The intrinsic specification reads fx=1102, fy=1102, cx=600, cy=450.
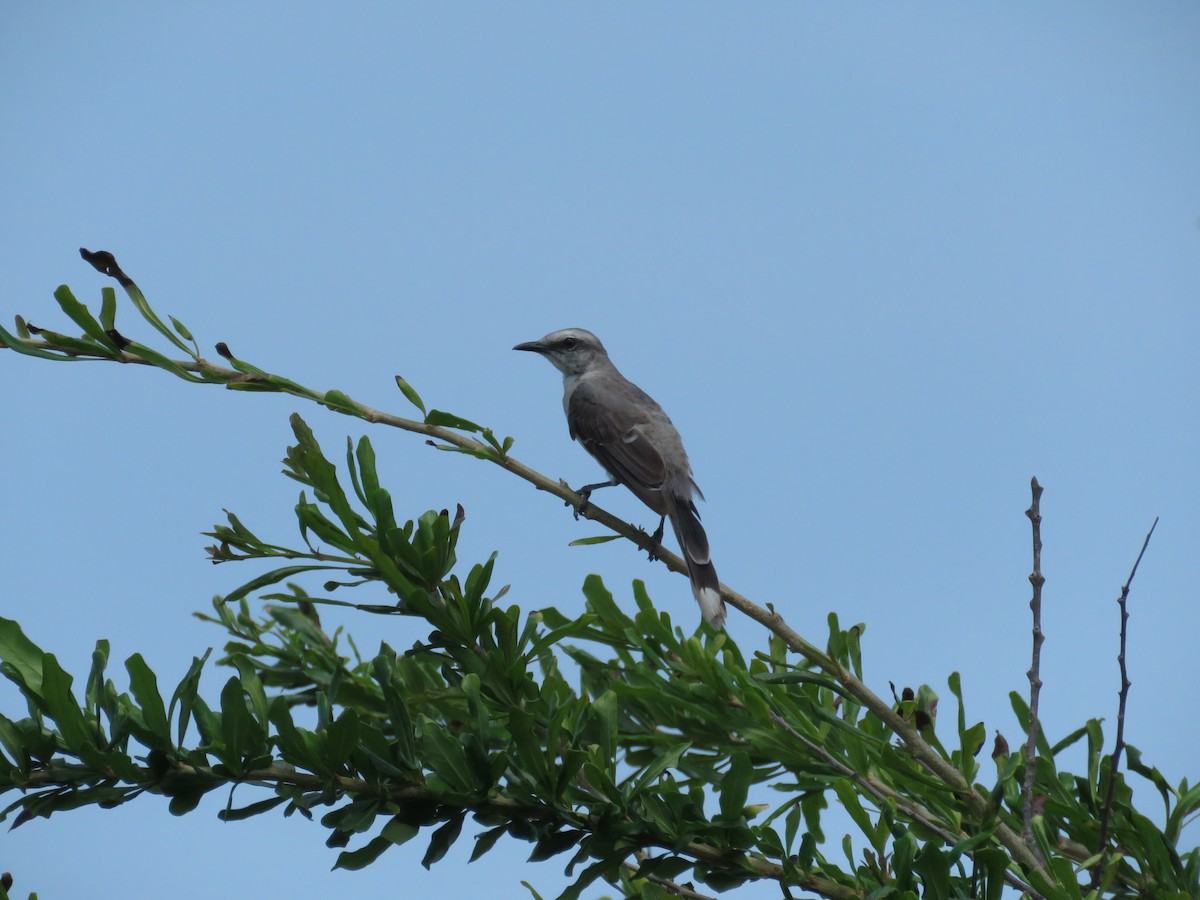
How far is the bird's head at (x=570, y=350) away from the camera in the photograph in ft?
32.8

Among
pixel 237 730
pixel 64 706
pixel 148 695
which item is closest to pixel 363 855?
pixel 237 730

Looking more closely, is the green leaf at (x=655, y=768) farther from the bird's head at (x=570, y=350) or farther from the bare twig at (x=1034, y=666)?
the bird's head at (x=570, y=350)

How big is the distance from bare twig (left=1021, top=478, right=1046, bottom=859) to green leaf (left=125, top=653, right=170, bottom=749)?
6.58ft

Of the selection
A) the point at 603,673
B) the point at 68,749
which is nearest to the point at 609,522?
the point at 603,673

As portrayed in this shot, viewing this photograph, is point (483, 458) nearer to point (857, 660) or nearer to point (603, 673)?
point (603, 673)

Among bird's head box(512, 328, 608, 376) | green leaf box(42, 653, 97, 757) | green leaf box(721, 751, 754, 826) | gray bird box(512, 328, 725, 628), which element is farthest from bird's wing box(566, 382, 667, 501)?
green leaf box(42, 653, 97, 757)

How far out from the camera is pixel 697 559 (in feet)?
19.9

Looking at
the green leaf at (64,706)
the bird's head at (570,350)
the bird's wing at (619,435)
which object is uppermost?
the bird's head at (570,350)

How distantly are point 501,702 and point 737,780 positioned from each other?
77 cm

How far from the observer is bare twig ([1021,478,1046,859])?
2.50m

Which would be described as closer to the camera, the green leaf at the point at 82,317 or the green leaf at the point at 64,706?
the green leaf at the point at 64,706

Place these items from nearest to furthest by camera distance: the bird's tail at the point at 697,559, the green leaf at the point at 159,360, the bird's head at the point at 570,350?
the green leaf at the point at 159,360
the bird's tail at the point at 697,559
the bird's head at the point at 570,350

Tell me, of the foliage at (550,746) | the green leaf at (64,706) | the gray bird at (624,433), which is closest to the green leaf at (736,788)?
the foliage at (550,746)

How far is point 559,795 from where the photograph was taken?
8.73 ft
